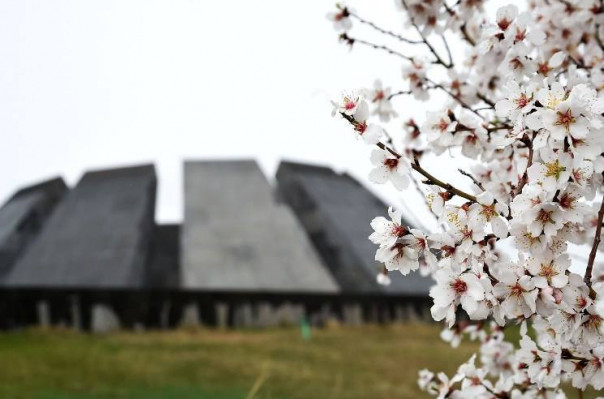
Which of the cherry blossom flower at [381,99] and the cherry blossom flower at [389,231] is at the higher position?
the cherry blossom flower at [381,99]

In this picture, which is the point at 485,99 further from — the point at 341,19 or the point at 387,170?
the point at 387,170

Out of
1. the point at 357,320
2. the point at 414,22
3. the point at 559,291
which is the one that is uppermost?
the point at 414,22

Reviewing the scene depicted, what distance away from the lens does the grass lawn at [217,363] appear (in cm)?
712

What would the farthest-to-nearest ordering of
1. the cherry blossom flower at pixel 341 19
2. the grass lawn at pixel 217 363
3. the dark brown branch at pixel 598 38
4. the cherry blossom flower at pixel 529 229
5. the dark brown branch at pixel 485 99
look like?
the grass lawn at pixel 217 363, the dark brown branch at pixel 598 38, the dark brown branch at pixel 485 99, the cherry blossom flower at pixel 341 19, the cherry blossom flower at pixel 529 229

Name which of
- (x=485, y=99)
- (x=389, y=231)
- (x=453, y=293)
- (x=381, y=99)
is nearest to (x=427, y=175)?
(x=389, y=231)

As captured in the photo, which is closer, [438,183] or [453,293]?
[453,293]

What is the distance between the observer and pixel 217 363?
9.34m

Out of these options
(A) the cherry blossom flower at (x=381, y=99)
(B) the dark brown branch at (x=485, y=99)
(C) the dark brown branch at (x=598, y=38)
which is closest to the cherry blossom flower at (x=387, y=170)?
(A) the cherry blossom flower at (x=381, y=99)

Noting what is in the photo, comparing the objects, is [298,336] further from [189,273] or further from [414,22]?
[414,22]

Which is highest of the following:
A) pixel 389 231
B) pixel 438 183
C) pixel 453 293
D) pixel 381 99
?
pixel 381 99

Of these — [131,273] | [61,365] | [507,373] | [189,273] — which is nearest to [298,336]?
[189,273]

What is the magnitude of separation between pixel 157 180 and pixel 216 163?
6.26 ft

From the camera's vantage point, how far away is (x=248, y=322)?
47.3 ft

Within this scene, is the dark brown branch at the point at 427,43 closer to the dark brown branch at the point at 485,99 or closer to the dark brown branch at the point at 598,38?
the dark brown branch at the point at 485,99
